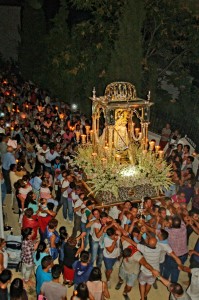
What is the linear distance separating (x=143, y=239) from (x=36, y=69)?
66.4ft

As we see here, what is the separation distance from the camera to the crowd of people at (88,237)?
5.95 meters

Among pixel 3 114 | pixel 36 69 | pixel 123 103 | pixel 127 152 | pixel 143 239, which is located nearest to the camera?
pixel 143 239

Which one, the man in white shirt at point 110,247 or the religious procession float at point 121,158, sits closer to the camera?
the man in white shirt at point 110,247

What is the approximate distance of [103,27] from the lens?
17.8 m

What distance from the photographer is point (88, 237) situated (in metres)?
8.58

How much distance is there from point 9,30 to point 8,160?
22971 millimetres

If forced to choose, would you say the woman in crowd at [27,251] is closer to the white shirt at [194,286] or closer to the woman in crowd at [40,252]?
the woman in crowd at [40,252]

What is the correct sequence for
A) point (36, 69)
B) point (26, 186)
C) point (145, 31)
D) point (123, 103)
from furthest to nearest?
point (36, 69) < point (145, 31) < point (123, 103) < point (26, 186)

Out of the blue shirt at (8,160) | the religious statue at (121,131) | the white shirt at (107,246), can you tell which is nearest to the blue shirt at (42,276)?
the white shirt at (107,246)

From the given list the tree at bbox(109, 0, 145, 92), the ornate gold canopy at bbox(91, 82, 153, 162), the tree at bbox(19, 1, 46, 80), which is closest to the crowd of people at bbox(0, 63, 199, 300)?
the ornate gold canopy at bbox(91, 82, 153, 162)

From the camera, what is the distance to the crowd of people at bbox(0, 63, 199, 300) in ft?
19.5

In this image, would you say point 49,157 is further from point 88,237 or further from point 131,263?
point 131,263

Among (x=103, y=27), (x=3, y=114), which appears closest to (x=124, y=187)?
(x=3, y=114)

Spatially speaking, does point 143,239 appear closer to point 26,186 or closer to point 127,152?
point 26,186
